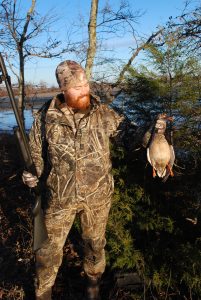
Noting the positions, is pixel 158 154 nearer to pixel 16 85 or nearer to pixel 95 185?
pixel 95 185

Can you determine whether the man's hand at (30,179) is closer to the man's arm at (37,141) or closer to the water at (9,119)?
the man's arm at (37,141)

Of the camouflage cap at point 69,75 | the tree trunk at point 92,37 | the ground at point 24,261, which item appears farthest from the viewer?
the tree trunk at point 92,37

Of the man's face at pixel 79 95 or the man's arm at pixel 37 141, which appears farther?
the man's arm at pixel 37 141

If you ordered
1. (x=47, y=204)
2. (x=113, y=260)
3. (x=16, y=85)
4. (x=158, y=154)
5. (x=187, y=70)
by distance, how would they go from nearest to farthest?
(x=158, y=154), (x=47, y=204), (x=187, y=70), (x=113, y=260), (x=16, y=85)

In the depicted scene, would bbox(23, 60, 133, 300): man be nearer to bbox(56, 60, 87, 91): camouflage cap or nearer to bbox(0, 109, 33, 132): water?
bbox(56, 60, 87, 91): camouflage cap

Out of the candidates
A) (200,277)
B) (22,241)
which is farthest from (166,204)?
(22,241)

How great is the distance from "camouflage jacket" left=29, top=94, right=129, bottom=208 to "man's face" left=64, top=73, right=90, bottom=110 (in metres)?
0.09

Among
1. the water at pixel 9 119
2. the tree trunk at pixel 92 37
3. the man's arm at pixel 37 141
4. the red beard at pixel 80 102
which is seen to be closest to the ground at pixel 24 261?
the man's arm at pixel 37 141

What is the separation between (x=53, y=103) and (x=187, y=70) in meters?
1.50

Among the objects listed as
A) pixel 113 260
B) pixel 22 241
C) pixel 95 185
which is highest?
pixel 95 185

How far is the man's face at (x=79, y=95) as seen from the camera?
3531mm

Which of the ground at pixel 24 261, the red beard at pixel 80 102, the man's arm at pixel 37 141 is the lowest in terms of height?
the ground at pixel 24 261

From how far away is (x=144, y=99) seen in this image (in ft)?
14.4

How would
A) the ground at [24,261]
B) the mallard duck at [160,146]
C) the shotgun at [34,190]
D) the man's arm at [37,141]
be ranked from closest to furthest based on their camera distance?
the mallard duck at [160,146] → the shotgun at [34,190] → the man's arm at [37,141] → the ground at [24,261]
